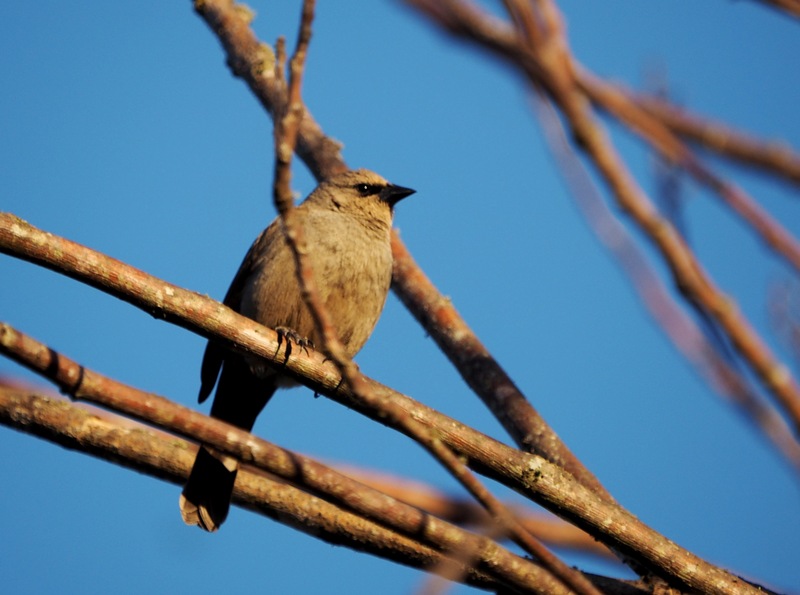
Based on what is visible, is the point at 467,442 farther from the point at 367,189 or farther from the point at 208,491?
the point at 367,189

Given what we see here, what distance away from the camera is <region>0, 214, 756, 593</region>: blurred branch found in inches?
144

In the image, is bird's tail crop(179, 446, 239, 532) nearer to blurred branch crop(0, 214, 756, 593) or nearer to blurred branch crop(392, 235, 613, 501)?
blurred branch crop(0, 214, 756, 593)

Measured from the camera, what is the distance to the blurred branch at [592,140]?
48.1 inches

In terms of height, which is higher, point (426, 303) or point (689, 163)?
point (426, 303)

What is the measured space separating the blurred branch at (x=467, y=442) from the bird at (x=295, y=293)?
3.26 ft

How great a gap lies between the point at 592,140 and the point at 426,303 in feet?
15.0

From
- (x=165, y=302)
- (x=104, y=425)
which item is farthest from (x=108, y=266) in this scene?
(x=104, y=425)

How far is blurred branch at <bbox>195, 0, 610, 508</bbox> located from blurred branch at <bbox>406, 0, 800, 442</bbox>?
Result: 245 centimetres

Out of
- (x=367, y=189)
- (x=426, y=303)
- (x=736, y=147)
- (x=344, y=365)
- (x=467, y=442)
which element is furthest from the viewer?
(x=367, y=189)

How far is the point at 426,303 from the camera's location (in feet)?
19.1

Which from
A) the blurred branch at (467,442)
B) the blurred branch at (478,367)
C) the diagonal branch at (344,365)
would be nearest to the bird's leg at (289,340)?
the blurred branch at (467,442)

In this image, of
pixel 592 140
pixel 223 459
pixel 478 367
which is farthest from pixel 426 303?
pixel 592 140

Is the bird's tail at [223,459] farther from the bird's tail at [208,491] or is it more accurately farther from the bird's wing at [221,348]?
the bird's wing at [221,348]

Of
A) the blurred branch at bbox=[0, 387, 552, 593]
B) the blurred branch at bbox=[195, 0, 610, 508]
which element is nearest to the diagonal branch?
the blurred branch at bbox=[0, 387, 552, 593]
